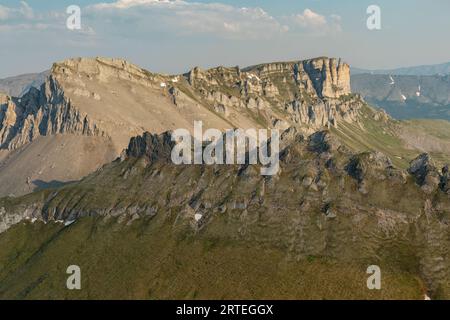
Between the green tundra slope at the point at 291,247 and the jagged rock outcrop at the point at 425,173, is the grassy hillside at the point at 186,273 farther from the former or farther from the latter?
the jagged rock outcrop at the point at 425,173

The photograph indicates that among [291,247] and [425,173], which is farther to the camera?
→ [425,173]

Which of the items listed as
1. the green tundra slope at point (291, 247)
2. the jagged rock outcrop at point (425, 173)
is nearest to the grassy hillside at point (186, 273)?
the green tundra slope at point (291, 247)

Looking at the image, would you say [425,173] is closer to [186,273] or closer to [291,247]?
[291,247]

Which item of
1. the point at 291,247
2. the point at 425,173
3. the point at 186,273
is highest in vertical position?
the point at 425,173

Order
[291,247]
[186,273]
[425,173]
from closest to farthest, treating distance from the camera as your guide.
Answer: [186,273]
[291,247]
[425,173]

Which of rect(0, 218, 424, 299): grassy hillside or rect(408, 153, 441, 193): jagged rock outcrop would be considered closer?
rect(0, 218, 424, 299): grassy hillside

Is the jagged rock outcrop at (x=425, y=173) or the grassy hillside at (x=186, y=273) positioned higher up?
the jagged rock outcrop at (x=425, y=173)

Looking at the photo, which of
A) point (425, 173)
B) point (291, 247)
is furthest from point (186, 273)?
point (425, 173)

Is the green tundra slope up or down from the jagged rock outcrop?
down

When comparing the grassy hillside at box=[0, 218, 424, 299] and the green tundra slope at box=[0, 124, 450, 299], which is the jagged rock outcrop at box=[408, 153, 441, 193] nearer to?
the green tundra slope at box=[0, 124, 450, 299]

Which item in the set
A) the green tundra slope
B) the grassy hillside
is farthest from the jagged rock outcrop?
the grassy hillside
